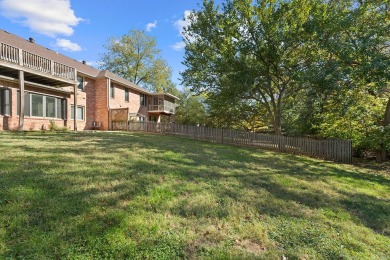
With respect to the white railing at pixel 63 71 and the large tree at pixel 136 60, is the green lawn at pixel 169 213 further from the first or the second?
the large tree at pixel 136 60

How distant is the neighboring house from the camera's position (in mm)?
12172

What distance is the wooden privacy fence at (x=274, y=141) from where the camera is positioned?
11938 millimetres

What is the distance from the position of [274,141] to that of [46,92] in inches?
595

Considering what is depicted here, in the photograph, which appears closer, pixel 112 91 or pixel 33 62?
pixel 33 62

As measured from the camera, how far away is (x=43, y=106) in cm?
1495

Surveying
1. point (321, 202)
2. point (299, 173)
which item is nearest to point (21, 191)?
point (321, 202)

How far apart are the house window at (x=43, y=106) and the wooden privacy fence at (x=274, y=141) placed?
7131 millimetres

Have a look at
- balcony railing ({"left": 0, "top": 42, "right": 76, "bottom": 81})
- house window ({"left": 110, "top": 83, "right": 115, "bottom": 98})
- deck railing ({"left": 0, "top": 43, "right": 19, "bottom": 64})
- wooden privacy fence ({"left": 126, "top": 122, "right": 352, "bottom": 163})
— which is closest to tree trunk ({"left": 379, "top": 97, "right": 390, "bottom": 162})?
wooden privacy fence ({"left": 126, "top": 122, "right": 352, "bottom": 163})

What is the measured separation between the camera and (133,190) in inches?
176

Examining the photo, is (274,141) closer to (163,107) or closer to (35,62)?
(35,62)

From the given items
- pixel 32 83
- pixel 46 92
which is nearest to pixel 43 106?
pixel 46 92

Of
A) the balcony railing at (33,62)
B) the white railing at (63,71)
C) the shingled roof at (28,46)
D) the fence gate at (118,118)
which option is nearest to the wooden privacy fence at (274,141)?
the fence gate at (118,118)

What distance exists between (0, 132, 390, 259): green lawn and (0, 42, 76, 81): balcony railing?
23.9 ft

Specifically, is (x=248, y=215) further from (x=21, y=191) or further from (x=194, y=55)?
(x=194, y=55)
